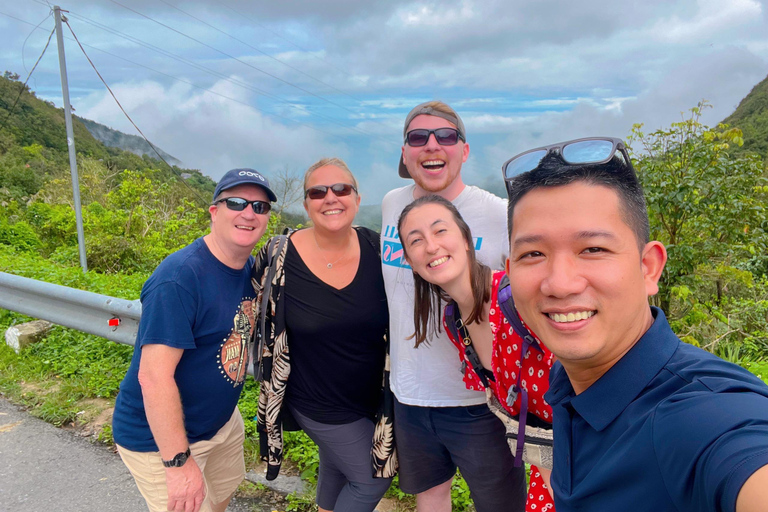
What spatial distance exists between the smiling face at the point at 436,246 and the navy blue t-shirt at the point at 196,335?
2.70 feet

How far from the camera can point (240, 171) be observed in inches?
84.4

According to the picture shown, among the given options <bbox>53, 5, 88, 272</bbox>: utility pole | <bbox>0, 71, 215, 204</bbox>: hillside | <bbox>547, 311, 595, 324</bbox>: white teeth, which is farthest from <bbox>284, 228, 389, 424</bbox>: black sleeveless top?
<bbox>0, 71, 215, 204</bbox>: hillside

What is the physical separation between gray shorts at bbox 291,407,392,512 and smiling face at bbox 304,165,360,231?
93 cm

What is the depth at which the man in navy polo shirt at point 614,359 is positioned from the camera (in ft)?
2.39

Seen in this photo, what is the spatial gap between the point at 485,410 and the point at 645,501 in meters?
1.20

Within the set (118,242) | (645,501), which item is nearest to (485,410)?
(645,501)

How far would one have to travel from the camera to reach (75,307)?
151 inches

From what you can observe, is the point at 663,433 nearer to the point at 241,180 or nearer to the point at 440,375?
the point at 440,375

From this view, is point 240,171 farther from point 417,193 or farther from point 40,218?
point 40,218

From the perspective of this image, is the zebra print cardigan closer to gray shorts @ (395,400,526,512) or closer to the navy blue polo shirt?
gray shorts @ (395,400,526,512)

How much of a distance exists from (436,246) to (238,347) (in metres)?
1.01

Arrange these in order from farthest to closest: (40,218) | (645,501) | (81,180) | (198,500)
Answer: (81,180)
(40,218)
(198,500)
(645,501)

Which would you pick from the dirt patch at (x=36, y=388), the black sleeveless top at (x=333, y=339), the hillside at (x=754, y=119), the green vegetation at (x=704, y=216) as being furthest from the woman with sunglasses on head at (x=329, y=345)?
the hillside at (x=754, y=119)

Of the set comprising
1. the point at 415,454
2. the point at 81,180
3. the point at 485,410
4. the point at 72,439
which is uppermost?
the point at 81,180
